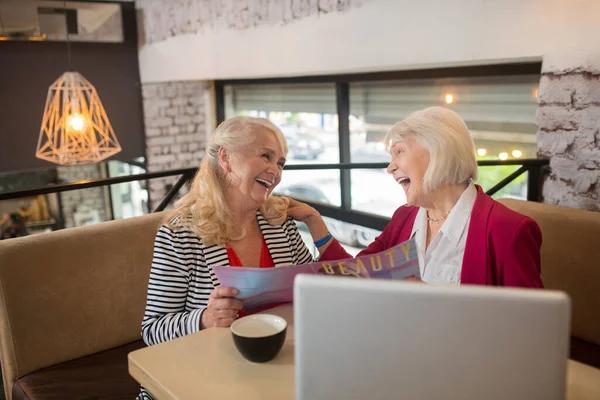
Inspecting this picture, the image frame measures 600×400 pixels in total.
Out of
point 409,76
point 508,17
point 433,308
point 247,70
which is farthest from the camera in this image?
point 247,70

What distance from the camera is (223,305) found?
1.19 m

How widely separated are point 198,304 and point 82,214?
4418 millimetres

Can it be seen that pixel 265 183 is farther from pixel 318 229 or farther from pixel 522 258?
pixel 522 258

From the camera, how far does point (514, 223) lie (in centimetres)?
132

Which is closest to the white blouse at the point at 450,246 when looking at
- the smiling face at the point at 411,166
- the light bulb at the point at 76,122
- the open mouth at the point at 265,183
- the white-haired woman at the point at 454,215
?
the white-haired woman at the point at 454,215

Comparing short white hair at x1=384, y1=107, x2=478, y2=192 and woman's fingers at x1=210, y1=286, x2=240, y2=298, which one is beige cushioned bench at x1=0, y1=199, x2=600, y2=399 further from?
woman's fingers at x1=210, y1=286, x2=240, y2=298

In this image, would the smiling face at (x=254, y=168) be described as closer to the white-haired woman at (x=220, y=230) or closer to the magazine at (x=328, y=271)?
the white-haired woman at (x=220, y=230)

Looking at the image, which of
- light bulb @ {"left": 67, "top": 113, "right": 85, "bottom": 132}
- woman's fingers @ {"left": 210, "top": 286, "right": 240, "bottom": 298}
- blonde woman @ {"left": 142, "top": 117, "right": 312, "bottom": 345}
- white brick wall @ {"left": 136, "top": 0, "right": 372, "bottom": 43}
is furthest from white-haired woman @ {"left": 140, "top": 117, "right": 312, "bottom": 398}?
light bulb @ {"left": 67, "top": 113, "right": 85, "bottom": 132}

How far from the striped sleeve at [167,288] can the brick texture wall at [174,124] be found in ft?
10.7

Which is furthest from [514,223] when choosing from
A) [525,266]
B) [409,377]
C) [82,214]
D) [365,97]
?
[82,214]

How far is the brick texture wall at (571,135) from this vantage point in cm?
181

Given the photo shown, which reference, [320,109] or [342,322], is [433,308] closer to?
[342,322]

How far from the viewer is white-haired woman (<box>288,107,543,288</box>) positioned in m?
1.31

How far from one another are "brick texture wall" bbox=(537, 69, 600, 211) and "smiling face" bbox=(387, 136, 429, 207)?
0.73 metres
